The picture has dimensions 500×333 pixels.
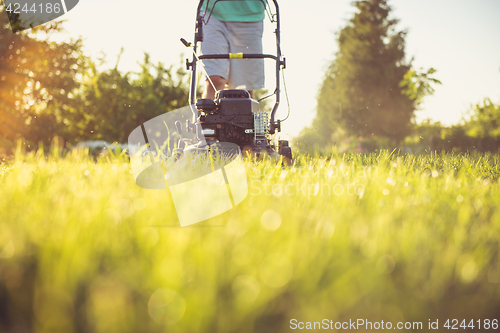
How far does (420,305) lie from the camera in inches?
26.0

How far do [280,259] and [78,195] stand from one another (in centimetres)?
91

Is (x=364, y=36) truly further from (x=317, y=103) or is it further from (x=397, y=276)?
(x=397, y=276)

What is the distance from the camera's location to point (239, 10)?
4152 mm

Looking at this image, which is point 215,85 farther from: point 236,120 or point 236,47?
point 236,120

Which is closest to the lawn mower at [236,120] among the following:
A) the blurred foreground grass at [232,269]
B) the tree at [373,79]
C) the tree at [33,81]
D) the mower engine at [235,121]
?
the mower engine at [235,121]

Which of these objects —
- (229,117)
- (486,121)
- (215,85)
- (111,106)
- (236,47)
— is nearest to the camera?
(229,117)

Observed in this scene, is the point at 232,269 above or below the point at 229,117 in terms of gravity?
below

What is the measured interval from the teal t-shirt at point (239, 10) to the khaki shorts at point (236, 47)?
68mm

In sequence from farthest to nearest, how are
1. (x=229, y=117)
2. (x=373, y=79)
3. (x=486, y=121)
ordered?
1. (x=373, y=79)
2. (x=486, y=121)
3. (x=229, y=117)

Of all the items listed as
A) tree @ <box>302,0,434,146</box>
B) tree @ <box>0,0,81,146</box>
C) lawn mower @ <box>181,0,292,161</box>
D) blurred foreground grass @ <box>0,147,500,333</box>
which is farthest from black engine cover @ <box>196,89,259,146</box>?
tree @ <box>302,0,434,146</box>

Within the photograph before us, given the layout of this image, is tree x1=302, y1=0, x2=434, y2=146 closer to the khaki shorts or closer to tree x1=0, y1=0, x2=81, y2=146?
tree x1=0, y1=0, x2=81, y2=146

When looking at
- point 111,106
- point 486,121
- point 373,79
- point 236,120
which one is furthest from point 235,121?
point 373,79

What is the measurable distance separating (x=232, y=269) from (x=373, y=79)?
64.0ft

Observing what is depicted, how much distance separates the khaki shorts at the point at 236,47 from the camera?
13.2 ft
